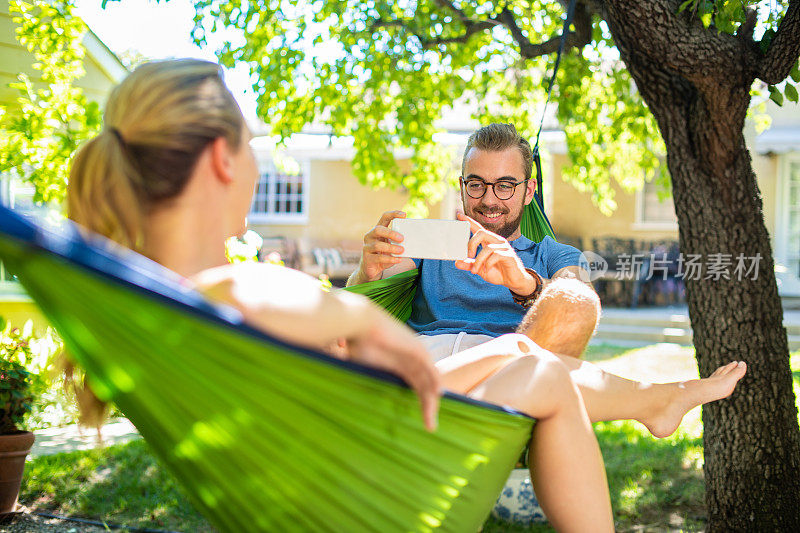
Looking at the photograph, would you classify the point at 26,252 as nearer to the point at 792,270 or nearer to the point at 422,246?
the point at 422,246

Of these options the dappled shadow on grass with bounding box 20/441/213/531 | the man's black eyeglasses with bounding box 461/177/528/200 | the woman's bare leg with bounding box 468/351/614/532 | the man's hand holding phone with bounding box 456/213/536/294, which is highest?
the man's black eyeglasses with bounding box 461/177/528/200

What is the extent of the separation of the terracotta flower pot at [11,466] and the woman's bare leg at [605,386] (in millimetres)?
2119

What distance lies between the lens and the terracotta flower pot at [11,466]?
2908 mm

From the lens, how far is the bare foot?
1.80 metres

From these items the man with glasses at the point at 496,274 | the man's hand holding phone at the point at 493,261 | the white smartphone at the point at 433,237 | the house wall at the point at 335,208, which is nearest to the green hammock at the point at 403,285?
the man with glasses at the point at 496,274

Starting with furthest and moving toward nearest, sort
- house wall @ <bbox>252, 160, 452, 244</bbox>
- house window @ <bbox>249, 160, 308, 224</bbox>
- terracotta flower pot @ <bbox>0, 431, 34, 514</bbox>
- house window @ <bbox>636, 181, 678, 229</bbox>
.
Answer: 1. house window @ <bbox>249, 160, 308, 224</bbox>
2. house wall @ <bbox>252, 160, 452, 244</bbox>
3. house window @ <bbox>636, 181, 678, 229</bbox>
4. terracotta flower pot @ <bbox>0, 431, 34, 514</bbox>

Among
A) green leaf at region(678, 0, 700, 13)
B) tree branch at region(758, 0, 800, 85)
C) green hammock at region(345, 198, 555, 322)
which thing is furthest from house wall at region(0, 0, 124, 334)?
tree branch at region(758, 0, 800, 85)

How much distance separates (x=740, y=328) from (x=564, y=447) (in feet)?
4.82

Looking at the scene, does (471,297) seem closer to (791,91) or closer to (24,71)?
(791,91)

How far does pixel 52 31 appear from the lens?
10.5 ft

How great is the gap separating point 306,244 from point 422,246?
1111 centimetres

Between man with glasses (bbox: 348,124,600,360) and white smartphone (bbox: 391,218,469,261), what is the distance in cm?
2

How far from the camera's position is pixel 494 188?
8.45 feet

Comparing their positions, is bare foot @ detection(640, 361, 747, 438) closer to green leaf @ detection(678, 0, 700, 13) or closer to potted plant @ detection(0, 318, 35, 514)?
green leaf @ detection(678, 0, 700, 13)
